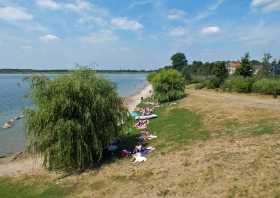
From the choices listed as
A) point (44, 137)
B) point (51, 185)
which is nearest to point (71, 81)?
point (44, 137)

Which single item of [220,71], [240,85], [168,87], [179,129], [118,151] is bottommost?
[118,151]

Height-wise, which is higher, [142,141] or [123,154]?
[142,141]

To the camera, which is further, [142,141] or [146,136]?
[146,136]

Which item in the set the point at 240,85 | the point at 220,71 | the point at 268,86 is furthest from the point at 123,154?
the point at 220,71

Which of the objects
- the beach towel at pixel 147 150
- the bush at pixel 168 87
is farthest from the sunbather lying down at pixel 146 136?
the bush at pixel 168 87

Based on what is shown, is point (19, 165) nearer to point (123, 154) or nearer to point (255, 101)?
point (123, 154)

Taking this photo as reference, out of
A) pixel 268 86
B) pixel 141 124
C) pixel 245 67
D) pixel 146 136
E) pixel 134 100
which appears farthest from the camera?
pixel 134 100

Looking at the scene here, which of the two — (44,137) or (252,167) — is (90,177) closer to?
(44,137)
